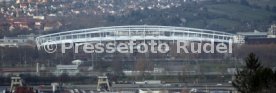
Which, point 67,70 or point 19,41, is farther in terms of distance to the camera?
point 19,41

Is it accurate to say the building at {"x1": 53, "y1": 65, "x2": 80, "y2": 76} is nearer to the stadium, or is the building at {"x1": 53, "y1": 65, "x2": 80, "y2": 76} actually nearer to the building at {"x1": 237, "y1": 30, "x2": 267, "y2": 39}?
the stadium

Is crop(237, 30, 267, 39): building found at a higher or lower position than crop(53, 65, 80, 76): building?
higher

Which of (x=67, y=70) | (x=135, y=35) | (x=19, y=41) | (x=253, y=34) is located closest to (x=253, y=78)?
(x=67, y=70)

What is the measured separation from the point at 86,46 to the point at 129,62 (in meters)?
2.72

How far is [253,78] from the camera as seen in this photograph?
15.9 metres

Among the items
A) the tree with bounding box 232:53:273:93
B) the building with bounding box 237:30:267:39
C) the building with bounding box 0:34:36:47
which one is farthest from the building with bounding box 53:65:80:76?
the tree with bounding box 232:53:273:93

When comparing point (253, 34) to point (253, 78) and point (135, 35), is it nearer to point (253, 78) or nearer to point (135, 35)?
point (135, 35)

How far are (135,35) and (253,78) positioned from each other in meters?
14.0

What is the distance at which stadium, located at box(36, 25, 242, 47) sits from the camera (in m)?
29.5

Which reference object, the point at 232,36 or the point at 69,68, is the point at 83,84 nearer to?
the point at 69,68

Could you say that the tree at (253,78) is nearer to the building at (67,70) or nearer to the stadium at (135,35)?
the building at (67,70)

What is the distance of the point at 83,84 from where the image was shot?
77.3 ft

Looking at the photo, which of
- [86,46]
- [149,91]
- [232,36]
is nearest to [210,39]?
[232,36]

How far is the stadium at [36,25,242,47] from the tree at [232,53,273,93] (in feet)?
41.2
